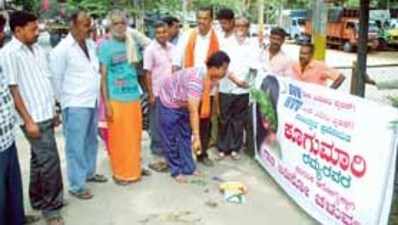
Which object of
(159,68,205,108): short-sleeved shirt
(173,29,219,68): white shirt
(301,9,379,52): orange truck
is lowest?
(301,9,379,52): orange truck

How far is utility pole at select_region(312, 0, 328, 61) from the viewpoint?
7.62 meters

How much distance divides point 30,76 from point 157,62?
2.22 m

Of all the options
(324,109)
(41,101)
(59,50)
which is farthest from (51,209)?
(324,109)

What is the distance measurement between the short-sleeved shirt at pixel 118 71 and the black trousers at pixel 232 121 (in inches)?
54.9

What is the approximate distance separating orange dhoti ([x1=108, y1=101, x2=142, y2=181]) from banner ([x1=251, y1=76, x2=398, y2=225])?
1385mm

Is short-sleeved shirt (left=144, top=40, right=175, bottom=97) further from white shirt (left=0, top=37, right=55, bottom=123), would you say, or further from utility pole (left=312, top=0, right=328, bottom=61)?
utility pole (left=312, top=0, right=328, bottom=61)

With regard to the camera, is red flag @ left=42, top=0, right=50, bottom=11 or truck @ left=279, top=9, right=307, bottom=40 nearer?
red flag @ left=42, top=0, right=50, bottom=11

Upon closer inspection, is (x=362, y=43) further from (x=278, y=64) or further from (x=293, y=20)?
(x=293, y=20)

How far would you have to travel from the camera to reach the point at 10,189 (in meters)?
4.36

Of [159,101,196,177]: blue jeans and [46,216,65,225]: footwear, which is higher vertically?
[159,101,196,177]: blue jeans

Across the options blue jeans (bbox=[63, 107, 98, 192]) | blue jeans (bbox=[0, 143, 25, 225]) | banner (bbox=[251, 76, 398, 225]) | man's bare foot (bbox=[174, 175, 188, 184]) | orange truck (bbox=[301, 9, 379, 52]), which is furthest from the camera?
orange truck (bbox=[301, 9, 379, 52])

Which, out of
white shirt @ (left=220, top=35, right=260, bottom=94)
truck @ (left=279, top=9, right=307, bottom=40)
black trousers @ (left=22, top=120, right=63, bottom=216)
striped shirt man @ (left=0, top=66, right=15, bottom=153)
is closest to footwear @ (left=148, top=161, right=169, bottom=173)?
white shirt @ (left=220, top=35, right=260, bottom=94)

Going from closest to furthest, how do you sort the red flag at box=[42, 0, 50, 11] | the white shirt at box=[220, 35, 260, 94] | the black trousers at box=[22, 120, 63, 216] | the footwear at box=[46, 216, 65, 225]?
the black trousers at box=[22, 120, 63, 216] → the footwear at box=[46, 216, 65, 225] → the white shirt at box=[220, 35, 260, 94] → the red flag at box=[42, 0, 50, 11]

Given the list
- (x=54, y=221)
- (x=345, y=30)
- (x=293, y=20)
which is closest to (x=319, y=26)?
(x=54, y=221)
